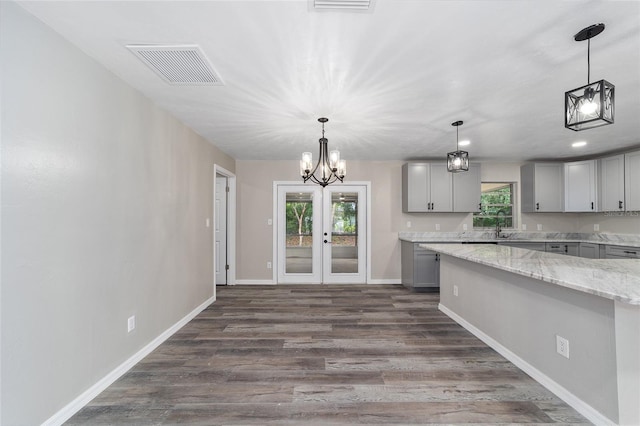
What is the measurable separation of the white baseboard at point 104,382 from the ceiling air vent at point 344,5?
2.87 meters

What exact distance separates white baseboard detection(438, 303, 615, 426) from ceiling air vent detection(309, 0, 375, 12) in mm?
2768

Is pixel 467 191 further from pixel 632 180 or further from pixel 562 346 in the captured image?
pixel 562 346

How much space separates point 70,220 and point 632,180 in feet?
23.1

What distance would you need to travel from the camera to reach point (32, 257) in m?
1.60

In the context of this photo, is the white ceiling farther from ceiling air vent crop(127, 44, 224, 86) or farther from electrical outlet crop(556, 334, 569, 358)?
electrical outlet crop(556, 334, 569, 358)

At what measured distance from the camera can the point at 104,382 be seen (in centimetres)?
213

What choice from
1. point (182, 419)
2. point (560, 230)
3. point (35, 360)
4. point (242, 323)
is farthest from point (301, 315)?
point (560, 230)

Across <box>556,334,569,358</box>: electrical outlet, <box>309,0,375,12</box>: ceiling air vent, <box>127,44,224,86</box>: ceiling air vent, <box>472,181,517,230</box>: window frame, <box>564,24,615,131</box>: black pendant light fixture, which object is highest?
<box>127,44,224,86</box>: ceiling air vent

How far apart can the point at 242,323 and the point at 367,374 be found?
175 cm

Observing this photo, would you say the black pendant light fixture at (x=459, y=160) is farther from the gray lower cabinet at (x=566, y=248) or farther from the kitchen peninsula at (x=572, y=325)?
the gray lower cabinet at (x=566, y=248)

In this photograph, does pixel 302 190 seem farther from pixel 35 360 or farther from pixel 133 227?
pixel 35 360

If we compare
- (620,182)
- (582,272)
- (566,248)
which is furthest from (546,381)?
(620,182)

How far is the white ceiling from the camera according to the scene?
1576 millimetres

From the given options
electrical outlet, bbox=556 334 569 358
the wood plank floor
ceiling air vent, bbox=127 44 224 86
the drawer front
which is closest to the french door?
the wood plank floor
